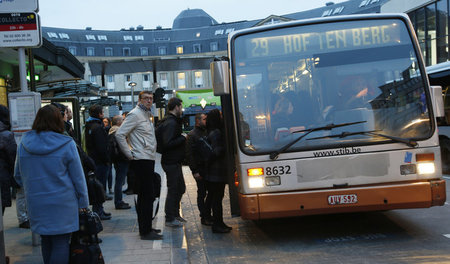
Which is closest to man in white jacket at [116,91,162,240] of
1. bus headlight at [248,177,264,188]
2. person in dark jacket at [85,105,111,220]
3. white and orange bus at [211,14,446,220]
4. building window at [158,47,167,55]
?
white and orange bus at [211,14,446,220]

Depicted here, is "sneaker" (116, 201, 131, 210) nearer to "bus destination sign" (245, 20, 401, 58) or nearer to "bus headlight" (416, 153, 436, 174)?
"bus destination sign" (245, 20, 401, 58)

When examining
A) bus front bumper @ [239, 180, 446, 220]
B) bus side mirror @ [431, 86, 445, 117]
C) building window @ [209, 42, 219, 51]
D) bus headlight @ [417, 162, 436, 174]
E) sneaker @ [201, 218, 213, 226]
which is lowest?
sneaker @ [201, 218, 213, 226]

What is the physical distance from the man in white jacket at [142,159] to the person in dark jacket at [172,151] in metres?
0.53

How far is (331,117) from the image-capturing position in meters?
6.20

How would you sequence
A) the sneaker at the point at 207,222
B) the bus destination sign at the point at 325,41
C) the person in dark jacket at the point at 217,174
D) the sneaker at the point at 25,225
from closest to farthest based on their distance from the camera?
the bus destination sign at the point at 325,41
the person in dark jacket at the point at 217,174
the sneaker at the point at 25,225
the sneaker at the point at 207,222

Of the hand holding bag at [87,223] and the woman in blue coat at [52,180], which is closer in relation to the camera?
the woman in blue coat at [52,180]

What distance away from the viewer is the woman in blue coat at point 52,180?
410cm

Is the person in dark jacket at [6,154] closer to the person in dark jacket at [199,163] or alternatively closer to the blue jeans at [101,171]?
the person in dark jacket at [199,163]

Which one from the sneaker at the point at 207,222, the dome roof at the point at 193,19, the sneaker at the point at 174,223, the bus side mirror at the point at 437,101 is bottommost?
the sneaker at the point at 207,222

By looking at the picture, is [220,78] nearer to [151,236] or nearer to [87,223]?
[151,236]

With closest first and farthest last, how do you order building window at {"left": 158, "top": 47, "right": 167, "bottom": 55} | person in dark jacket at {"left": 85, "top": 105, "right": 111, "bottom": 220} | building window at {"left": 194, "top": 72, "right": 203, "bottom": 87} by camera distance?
1. person in dark jacket at {"left": 85, "top": 105, "right": 111, "bottom": 220}
2. building window at {"left": 194, "top": 72, "right": 203, "bottom": 87}
3. building window at {"left": 158, "top": 47, "right": 167, "bottom": 55}

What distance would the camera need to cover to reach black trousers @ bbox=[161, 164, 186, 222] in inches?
295

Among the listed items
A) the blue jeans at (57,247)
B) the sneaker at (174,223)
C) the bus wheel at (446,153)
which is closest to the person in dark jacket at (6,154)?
the blue jeans at (57,247)

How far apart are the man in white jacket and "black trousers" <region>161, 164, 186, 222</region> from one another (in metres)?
0.76
